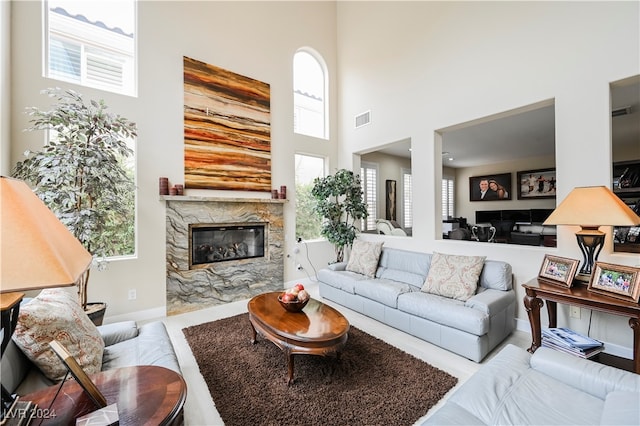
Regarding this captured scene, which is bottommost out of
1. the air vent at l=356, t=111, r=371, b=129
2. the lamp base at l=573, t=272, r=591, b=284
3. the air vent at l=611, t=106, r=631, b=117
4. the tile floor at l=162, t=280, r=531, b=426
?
the tile floor at l=162, t=280, r=531, b=426

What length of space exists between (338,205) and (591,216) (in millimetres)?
3158

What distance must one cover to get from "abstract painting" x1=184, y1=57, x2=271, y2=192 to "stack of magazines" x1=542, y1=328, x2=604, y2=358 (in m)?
3.89

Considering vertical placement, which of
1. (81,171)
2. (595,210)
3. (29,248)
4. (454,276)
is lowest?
(454,276)

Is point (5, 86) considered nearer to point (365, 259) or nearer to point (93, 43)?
point (93, 43)

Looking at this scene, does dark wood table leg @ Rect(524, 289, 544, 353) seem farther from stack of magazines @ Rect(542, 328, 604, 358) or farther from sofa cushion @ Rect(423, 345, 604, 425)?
sofa cushion @ Rect(423, 345, 604, 425)

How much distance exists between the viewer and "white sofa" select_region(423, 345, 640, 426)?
3.91 feet

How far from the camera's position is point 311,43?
5195 millimetres

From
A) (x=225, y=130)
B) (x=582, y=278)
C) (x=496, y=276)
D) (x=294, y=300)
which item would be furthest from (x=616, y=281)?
(x=225, y=130)

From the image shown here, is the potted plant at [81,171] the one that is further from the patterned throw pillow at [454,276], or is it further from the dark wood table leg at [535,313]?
the dark wood table leg at [535,313]

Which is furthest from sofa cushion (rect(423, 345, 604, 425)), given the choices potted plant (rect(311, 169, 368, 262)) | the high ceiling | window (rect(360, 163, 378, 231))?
window (rect(360, 163, 378, 231))

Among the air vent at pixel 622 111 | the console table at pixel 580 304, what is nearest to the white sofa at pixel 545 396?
the console table at pixel 580 304

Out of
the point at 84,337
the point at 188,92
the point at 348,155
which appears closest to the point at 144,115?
the point at 188,92

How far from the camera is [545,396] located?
1353 mm

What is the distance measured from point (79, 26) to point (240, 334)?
4.03m
